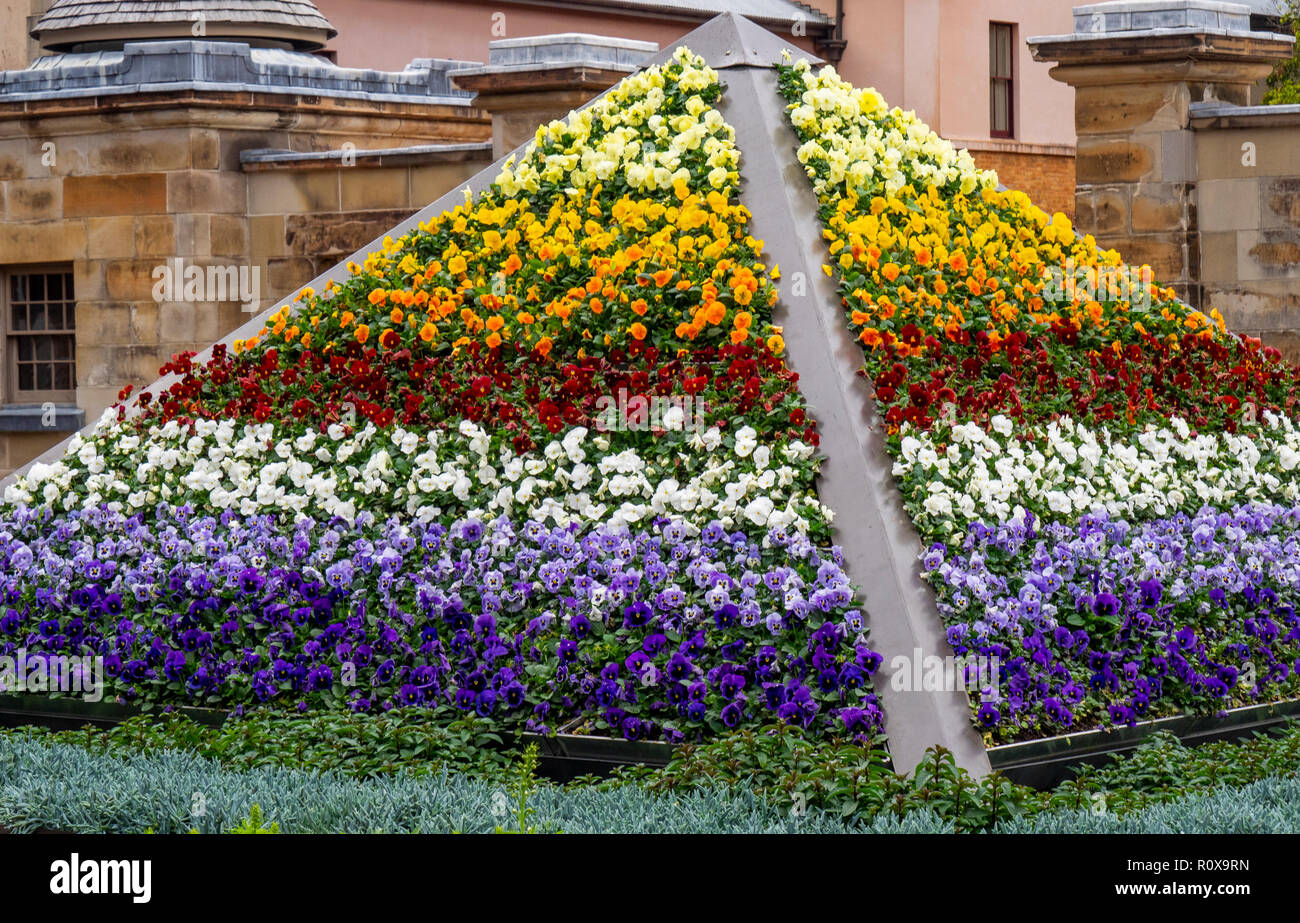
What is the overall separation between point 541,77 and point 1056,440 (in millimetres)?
7518

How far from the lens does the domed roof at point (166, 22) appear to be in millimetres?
15844

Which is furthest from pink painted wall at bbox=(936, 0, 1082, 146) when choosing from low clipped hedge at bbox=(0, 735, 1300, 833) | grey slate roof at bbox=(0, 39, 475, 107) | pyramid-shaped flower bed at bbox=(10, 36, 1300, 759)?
low clipped hedge at bbox=(0, 735, 1300, 833)

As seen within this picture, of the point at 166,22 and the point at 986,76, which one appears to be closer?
the point at 166,22

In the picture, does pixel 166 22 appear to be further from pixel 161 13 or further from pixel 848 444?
pixel 848 444

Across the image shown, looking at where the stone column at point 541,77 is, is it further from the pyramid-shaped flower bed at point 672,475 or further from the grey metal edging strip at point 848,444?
the grey metal edging strip at point 848,444

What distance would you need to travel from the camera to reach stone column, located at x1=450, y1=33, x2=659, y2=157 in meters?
14.0

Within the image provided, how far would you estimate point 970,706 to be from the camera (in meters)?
6.41

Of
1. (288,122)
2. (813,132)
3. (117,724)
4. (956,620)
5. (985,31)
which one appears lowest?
(117,724)

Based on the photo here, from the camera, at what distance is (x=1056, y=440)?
764 cm

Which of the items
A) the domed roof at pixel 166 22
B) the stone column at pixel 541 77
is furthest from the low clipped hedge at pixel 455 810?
the domed roof at pixel 166 22

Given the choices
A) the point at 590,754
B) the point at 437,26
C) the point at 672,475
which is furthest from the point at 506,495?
the point at 437,26

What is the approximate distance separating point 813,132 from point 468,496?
2.81m
